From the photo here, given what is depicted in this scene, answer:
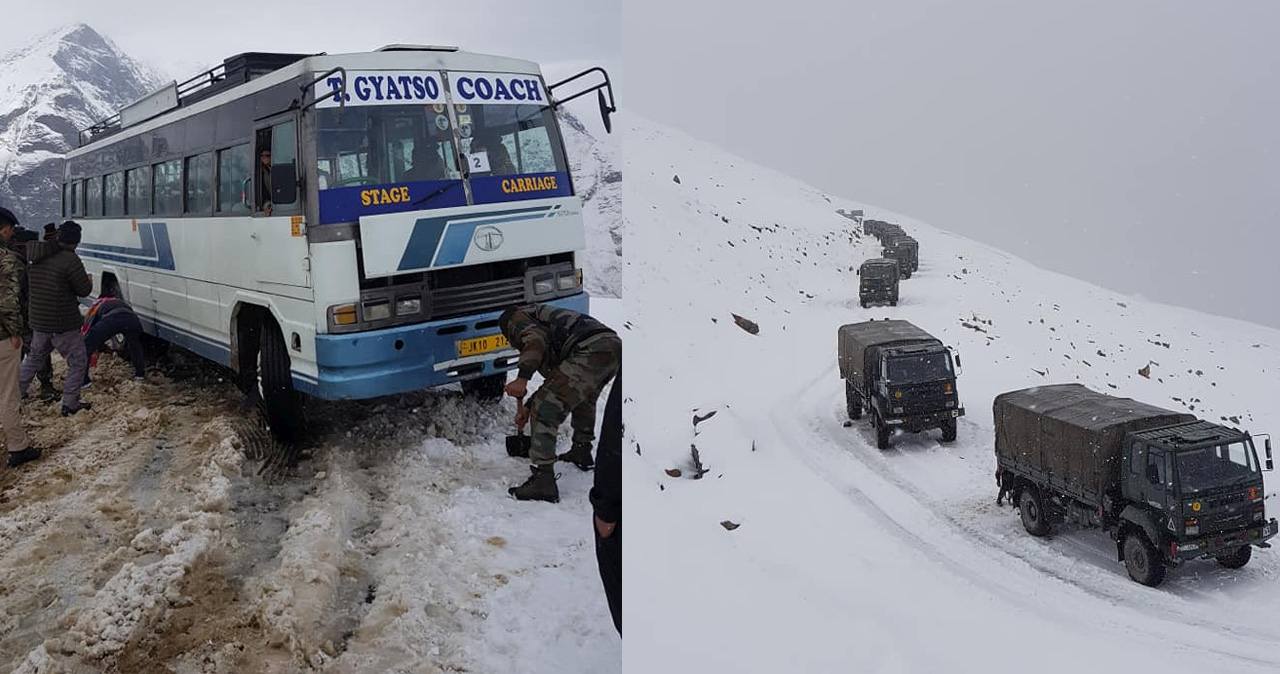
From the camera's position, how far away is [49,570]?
6.63ft

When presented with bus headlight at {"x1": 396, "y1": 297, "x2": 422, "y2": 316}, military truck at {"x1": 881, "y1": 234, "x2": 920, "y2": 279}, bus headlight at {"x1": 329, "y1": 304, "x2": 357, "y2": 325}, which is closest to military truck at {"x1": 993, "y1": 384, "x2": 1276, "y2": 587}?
bus headlight at {"x1": 396, "y1": 297, "x2": 422, "y2": 316}

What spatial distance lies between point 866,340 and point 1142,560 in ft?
12.0

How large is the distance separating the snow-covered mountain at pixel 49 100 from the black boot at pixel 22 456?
824 millimetres

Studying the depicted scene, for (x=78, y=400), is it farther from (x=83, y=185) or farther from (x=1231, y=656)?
(x=1231, y=656)

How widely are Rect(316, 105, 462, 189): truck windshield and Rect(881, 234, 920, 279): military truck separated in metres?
11.5

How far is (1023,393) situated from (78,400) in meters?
6.69

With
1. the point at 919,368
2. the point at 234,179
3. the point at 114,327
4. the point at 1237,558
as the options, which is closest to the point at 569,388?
the point at 234,179

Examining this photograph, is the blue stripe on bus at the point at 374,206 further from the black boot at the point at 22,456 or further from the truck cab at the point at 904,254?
the truck cab at the point at 904,254

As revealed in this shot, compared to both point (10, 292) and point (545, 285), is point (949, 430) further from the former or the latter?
point (10, 292)

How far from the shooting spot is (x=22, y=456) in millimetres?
2699

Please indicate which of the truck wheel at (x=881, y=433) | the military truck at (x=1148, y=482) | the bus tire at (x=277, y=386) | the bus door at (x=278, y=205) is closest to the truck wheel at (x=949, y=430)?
the truck wheel at (x=881, y=433)

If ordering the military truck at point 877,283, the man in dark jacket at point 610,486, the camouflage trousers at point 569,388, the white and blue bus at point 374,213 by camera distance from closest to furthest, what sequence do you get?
the man in dark jacket at point 610,486 < the camouflage trousers at point 569,388 < the white and blue bus at point 374,213 < the military truck at point 877,283

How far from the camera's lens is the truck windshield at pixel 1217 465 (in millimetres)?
4875

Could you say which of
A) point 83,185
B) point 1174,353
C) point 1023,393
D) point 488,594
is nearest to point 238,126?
point 83,185
